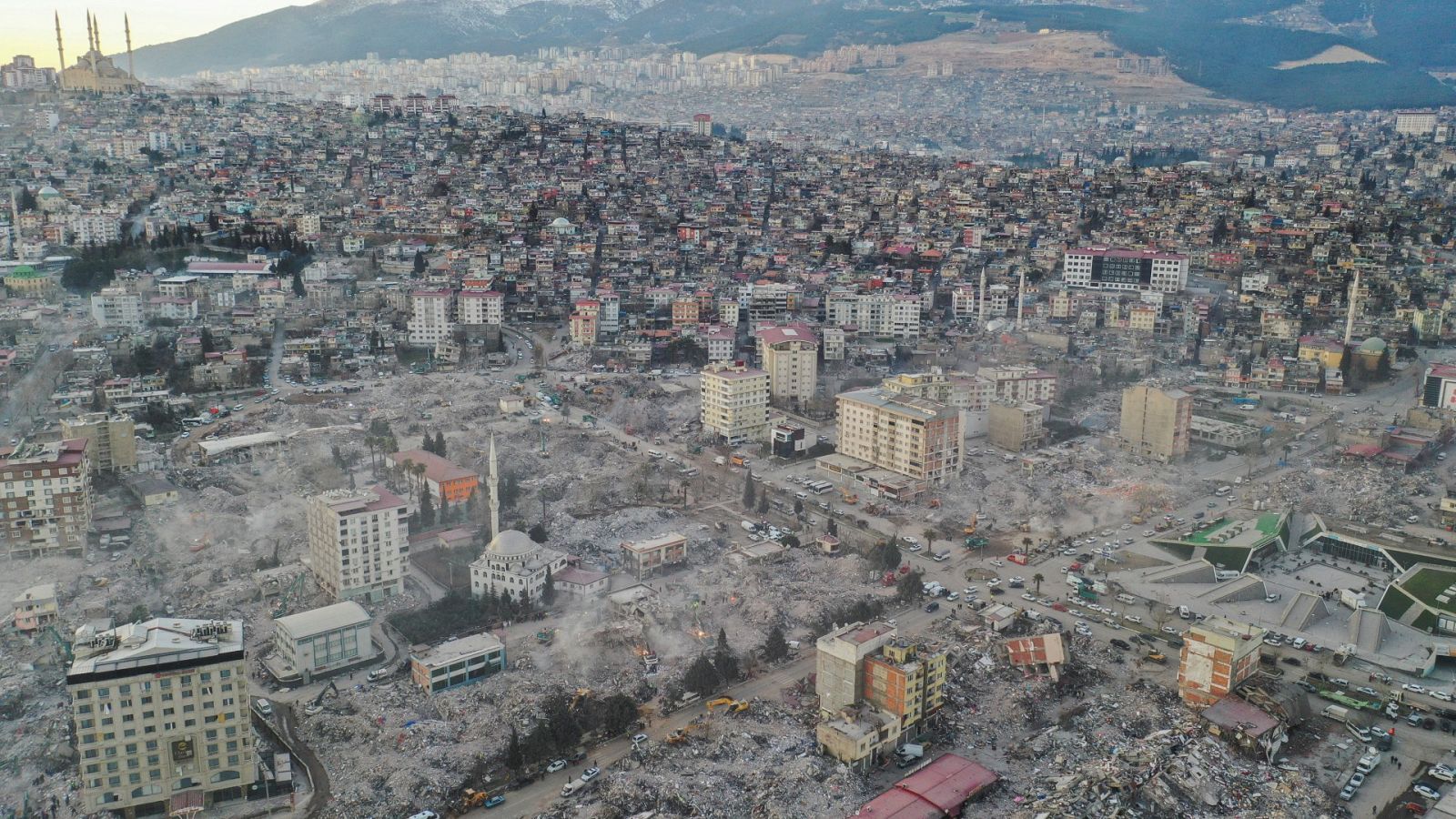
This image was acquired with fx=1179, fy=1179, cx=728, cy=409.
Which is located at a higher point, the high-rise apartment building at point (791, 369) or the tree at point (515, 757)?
the high-rise apartment building at point (791, 369)

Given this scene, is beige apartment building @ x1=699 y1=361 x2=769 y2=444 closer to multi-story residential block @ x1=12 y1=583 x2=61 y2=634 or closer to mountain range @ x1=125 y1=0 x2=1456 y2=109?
multi-story residential block @ x1=12 y1=583 x2=61 y2=634

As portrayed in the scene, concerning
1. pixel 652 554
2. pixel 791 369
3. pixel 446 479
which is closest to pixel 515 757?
pixel 652 554

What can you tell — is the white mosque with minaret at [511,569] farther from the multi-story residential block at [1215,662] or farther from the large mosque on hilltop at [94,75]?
the large mosque on hilltop at [94,75]

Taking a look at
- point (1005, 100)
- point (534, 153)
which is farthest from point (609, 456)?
point (1005, 100)

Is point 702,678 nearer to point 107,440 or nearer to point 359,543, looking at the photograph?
point 359,543

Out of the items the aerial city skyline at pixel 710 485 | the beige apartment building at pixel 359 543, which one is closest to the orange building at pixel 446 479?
the aerial city skyline at pixel 710 485

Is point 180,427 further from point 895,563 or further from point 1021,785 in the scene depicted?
point 1021,785
